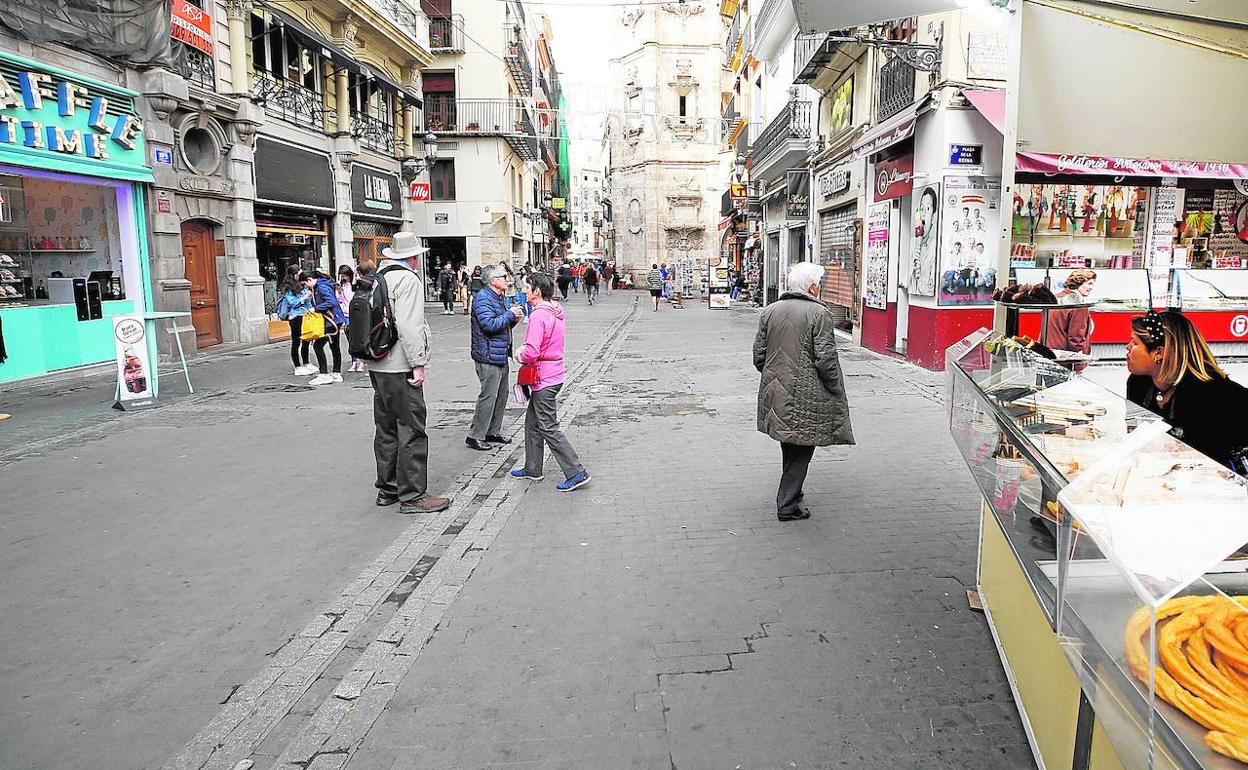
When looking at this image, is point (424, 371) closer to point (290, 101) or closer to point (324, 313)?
point (324, 313)

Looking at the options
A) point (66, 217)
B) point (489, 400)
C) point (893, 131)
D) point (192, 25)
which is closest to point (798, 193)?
point (893, 131)

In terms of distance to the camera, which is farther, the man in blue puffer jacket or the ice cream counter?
the ice cream counter

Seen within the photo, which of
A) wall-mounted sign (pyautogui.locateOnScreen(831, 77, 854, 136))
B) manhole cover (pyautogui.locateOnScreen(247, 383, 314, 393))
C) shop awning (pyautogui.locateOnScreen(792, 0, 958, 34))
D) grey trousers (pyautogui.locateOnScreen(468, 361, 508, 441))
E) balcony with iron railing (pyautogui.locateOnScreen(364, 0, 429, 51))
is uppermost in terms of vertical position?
balcony with iron railing (pyautogui.locateOnScreen(364, 0, 429, 51))

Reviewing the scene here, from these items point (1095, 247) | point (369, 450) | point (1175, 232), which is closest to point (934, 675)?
point (369, 450)

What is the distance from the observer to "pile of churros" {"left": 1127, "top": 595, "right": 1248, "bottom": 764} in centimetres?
161

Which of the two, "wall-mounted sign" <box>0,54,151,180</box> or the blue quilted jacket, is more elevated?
"wall-mounted sign" <box>0,54,151,180</box>

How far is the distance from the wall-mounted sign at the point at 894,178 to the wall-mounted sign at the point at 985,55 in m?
1.65

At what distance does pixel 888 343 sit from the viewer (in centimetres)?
1408

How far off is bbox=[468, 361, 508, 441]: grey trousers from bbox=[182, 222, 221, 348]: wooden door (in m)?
Result: 10.4

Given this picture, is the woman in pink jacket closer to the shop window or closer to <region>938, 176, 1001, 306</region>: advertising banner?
<region>938, 176, 1001, 306</region>: advertising banner

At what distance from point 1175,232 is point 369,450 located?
40.1ft

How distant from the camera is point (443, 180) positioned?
35812 millimetres

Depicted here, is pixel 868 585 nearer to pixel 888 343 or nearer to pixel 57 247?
pixel 888 343

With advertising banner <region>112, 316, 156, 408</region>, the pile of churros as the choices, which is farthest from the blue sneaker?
advertising banner <region>112, 316, 156, 408</region>
